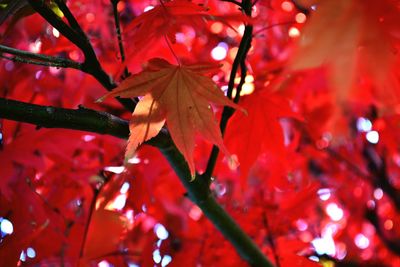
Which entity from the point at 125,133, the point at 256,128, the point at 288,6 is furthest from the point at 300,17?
the point at 125,133

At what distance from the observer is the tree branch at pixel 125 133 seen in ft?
2.17

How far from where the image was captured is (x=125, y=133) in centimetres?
75

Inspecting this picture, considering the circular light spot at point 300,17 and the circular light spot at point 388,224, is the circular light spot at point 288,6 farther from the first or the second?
the circular light spot at point 388,224

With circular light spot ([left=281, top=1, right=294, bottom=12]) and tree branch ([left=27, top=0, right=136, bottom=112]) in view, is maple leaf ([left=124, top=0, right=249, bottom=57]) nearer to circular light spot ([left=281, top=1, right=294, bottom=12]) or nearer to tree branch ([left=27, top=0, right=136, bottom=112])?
tree branch ([left=27, top=0, right=136, bottom=112])

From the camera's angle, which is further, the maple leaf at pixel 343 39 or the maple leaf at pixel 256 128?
the maple leaf at pixel 256 128

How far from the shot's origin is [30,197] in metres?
0.99

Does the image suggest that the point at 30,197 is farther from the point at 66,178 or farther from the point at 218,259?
the point at 218,259

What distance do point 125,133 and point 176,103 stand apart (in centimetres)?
11

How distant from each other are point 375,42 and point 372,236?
1578 millimetres

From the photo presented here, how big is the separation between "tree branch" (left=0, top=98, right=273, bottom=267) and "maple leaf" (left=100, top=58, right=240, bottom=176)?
9 centimetres

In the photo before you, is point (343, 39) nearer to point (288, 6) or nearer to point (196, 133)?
point (196, 133)

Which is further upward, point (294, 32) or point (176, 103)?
point (176, 103)

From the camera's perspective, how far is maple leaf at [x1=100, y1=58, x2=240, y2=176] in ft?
2.16

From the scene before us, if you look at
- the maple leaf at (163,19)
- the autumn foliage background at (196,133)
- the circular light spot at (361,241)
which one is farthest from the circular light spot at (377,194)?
the maple leaf at (163,19)
